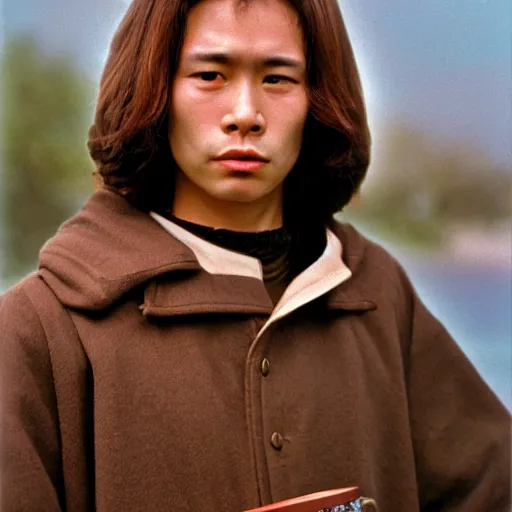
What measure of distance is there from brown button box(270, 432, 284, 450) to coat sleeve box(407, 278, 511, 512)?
0.28m

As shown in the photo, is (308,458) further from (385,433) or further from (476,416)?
(476,416)

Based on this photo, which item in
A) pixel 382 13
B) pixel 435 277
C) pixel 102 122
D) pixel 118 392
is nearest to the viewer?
pixel 118 392

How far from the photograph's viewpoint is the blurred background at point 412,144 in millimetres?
1288

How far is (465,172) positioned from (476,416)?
1.28 ft

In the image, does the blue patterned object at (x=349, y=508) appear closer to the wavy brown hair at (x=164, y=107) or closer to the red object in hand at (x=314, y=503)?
the red object in hand at (x=314, y=503)

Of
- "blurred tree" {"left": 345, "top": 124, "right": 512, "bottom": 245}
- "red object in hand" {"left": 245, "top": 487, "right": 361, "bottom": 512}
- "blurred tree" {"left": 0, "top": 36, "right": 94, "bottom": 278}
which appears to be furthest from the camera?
"blurred tree" {"left": 345, "top": 124, "right": 512, "bottom": 245}

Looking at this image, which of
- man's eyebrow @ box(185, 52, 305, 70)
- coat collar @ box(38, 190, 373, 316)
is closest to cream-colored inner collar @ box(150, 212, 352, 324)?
coat collar @ box(38, 190, 373, 316)

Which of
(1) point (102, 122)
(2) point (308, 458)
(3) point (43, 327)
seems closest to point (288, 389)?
(2) point (308, 458)

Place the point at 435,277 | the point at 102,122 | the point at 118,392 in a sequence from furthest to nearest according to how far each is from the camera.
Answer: the point at 435,277
the point at 102,122
the point at 118,392

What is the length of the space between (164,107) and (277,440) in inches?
18.4

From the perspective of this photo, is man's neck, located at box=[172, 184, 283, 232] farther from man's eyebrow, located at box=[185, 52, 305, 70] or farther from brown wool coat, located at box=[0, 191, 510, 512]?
man's eyebrow, located at box=[185, 52, 305, 70]

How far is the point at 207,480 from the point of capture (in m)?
1.13

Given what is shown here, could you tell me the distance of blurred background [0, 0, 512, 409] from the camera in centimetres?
129

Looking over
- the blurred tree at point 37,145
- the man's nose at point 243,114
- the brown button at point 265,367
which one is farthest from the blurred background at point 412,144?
the brown button at point 265,367
